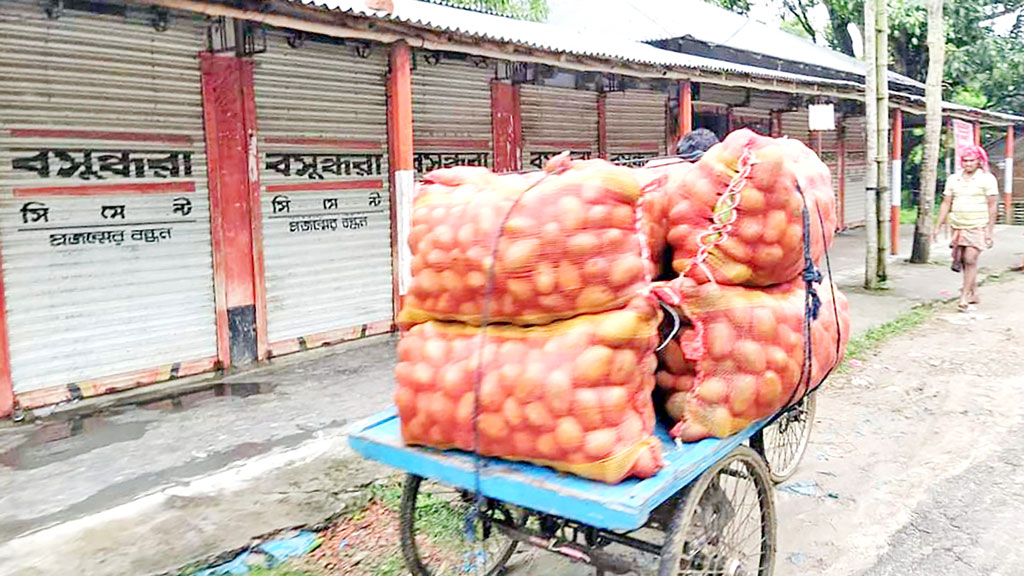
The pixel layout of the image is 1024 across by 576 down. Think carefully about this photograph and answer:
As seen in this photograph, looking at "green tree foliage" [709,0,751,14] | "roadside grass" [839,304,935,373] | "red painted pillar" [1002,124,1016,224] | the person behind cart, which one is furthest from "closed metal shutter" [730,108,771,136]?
"green tree foliage" [709,0,751,14]

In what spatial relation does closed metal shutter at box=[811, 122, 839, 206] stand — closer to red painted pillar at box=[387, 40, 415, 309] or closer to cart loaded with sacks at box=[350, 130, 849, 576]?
red painted pillar at box=[387, 40, 415, 309]

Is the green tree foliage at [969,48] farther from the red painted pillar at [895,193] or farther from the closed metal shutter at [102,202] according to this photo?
the closed metal shutter at [102,202]

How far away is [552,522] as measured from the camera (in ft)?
10.2

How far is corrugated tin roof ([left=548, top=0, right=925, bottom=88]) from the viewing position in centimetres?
1680

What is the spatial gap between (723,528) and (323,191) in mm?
5507

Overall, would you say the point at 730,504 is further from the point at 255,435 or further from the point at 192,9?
the point at 192,9

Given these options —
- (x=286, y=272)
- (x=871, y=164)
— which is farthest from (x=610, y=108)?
(x=286, y=272)

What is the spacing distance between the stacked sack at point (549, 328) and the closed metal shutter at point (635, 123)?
8831 millimetres

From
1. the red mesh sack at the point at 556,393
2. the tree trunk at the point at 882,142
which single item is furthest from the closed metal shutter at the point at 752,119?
the red mesh sack at the point at 556,393

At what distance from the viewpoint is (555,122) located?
408 inches

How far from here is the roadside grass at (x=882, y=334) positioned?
25.6ft

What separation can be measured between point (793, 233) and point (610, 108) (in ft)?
28.4

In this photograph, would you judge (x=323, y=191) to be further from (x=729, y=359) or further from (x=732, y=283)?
(x=729, y=359)

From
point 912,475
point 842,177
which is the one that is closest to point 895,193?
point 842,177
